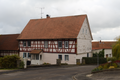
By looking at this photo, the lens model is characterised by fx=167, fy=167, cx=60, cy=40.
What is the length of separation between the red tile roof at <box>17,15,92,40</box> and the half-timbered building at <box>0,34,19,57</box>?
10.3ft

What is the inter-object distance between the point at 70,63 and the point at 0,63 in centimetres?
1411

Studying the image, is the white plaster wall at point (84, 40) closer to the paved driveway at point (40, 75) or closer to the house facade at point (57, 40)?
the house facade at point (57, 40)

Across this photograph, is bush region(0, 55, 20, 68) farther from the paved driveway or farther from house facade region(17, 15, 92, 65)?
house facade region(17, 15, 92, 65)

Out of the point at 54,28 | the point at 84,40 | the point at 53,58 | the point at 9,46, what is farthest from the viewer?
the point at 9,46

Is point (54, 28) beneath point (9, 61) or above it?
above

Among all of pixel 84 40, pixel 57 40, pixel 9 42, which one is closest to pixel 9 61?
pixel 57 40

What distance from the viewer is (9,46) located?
1618 inches

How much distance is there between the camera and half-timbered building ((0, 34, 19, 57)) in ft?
133

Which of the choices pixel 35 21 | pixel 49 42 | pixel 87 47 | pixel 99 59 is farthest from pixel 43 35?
pixel 99 59

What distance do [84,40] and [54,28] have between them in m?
7.42

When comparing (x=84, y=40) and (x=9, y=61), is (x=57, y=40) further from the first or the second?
(x=9, y=61)

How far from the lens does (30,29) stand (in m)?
41.8

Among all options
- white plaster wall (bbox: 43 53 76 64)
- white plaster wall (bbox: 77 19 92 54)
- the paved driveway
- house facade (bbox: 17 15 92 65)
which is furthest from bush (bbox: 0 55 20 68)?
white plaster wall (bbox: 77 19 92 54)

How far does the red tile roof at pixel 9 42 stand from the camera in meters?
40.9
